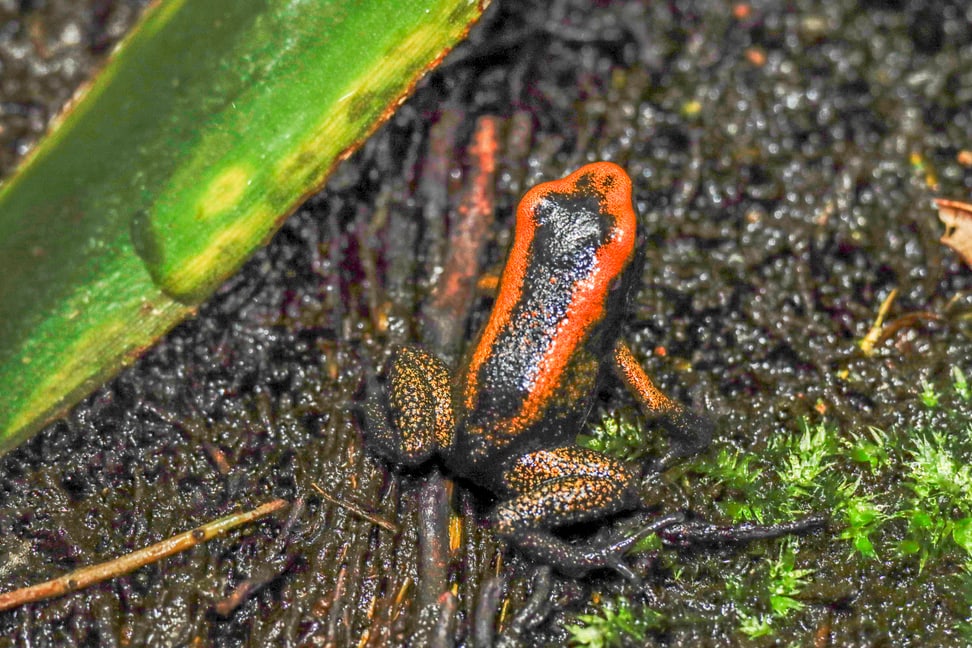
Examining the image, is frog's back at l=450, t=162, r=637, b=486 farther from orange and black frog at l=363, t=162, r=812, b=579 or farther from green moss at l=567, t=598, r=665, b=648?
green moss at l=567, t=598, r=665, b=648

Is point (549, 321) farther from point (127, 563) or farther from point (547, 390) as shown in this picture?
point (127, 563)

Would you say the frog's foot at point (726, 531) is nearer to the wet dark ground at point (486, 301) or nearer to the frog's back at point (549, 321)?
the wet dark ground at point (486, 301)

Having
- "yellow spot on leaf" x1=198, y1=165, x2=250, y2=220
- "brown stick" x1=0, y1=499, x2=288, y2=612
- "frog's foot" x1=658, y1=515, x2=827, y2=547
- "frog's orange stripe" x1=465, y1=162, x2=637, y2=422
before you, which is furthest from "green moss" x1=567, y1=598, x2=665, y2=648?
"yellow spot on leaf" x1=198, y1=165, x2=250, y2=220

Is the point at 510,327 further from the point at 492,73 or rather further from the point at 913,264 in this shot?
the point at 913,264

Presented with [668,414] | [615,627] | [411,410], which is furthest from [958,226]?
[411,410]

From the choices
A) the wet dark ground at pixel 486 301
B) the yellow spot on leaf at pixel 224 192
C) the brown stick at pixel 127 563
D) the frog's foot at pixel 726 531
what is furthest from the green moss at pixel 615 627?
the yellow spot on leaf at pixel 224 192

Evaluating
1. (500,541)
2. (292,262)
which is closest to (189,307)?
(292,262)
